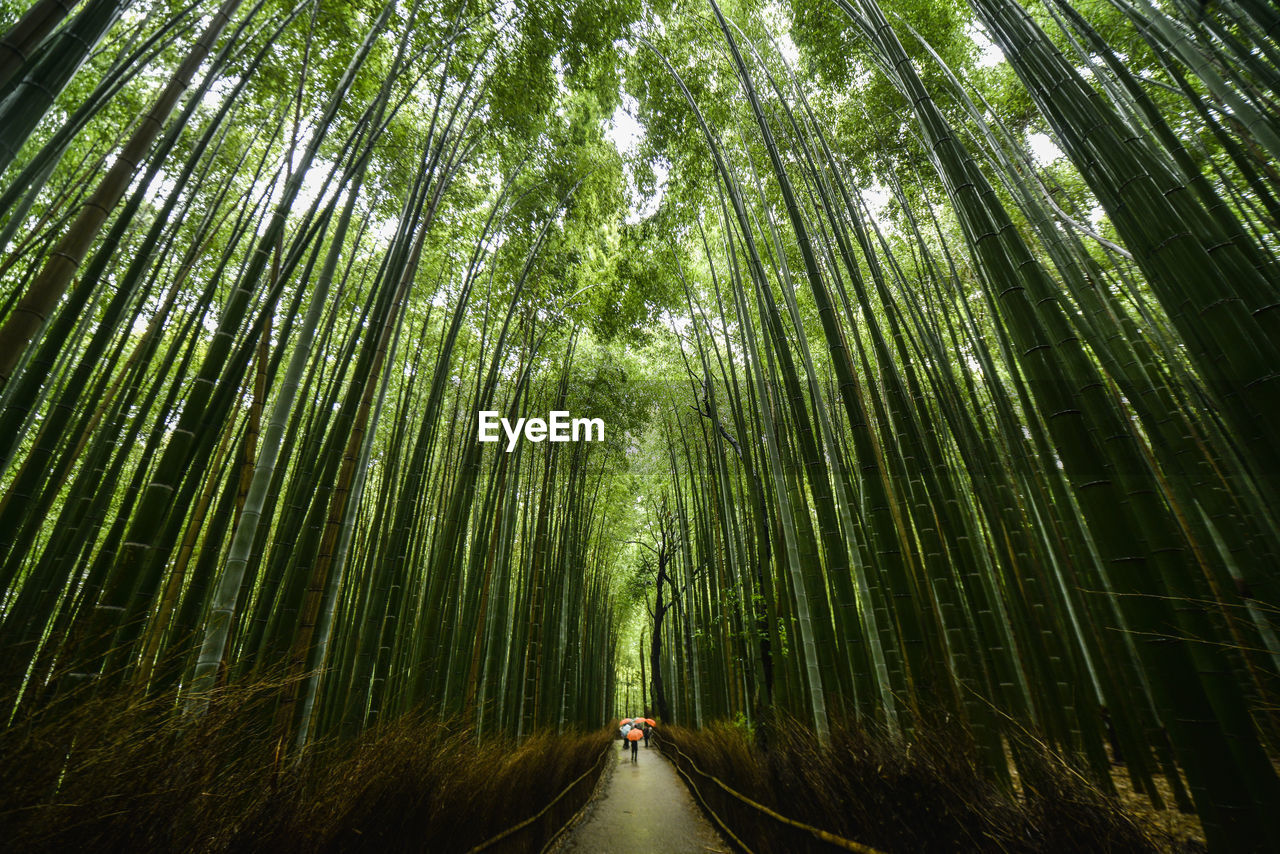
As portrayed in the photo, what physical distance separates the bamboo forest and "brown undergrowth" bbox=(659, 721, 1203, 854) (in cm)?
1

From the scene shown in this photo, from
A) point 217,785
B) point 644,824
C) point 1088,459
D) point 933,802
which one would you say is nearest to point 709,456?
point 644,824

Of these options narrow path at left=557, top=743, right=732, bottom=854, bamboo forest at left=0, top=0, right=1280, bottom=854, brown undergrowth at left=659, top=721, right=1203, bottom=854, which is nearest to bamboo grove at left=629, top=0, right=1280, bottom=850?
bamboo forest at left=0, top=0, right=1280, bottom=854

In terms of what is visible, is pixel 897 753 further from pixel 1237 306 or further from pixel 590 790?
pixel 590 790

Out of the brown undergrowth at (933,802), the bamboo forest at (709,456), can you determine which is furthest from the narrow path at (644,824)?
the brown undergrowth at (933,802)

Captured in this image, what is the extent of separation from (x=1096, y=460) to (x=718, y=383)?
5.93 meters

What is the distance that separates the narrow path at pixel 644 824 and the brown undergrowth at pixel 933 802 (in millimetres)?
1912

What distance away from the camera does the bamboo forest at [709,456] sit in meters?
0.94

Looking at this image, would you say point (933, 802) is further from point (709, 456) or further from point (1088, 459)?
point (709, 456)

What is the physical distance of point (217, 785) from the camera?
1.01m

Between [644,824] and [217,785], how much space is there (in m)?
4.55

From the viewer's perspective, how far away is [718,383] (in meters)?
6.89

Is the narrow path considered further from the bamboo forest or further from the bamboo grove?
the bamboo grove

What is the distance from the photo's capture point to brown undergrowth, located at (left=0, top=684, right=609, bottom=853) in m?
0.69

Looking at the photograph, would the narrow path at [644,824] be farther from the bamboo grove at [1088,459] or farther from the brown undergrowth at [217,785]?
the brown undergrowth at [217,785]
